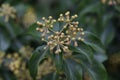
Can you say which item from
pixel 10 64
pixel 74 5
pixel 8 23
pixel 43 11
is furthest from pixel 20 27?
pixel 43 11

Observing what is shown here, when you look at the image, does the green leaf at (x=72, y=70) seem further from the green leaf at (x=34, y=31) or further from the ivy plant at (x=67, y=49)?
the green leaf at (x=34, y=31)

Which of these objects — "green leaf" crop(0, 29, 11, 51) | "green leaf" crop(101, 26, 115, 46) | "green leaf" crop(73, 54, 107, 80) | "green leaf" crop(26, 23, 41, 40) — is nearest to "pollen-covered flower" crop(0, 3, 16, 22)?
"green leaf" crop(0, 29, 11, 51)

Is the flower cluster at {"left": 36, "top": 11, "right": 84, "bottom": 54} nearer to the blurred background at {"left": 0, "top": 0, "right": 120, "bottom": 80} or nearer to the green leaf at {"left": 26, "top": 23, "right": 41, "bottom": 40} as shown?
the green leaf at {"left": 26, "top": 23, "right": 41, "bottom": 40}

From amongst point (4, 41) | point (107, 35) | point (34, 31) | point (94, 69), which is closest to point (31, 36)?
point (4, 41)

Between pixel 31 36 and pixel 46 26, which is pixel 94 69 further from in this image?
pixel 31 36

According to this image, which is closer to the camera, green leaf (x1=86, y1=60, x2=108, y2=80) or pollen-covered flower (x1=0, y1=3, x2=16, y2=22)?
green leaf (x1=86, y1=60, x2=108, y2=80)

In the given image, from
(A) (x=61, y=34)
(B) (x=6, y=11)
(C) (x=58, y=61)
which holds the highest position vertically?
(B) (x=6, y=11)

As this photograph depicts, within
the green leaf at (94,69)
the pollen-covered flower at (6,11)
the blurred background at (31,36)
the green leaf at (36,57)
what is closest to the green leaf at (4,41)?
the blurred background at (31,36)
